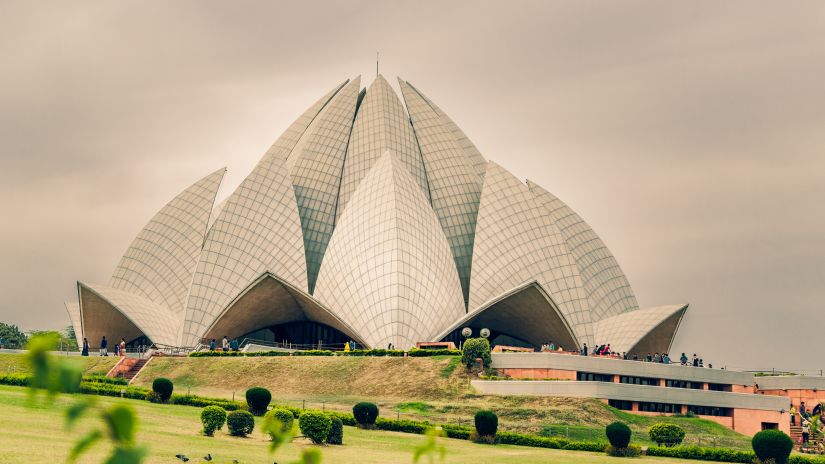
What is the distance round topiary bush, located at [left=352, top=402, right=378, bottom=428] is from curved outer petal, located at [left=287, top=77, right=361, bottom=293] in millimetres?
31853

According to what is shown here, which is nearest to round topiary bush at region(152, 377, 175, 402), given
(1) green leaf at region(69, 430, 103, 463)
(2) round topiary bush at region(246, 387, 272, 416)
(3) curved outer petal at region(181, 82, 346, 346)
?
(2) round topiary bush at region(246, 387, 272, 416)

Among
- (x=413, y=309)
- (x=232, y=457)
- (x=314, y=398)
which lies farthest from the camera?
(x=413, y=309)

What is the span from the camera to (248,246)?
60.2m

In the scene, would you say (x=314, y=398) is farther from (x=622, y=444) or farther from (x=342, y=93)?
(x=342, y=93)

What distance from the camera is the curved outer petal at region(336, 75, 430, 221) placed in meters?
67.9

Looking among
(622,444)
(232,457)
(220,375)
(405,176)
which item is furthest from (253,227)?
(232,457)

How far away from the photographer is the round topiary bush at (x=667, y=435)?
101 feet

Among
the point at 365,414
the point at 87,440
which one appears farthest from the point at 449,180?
the point at 87,440

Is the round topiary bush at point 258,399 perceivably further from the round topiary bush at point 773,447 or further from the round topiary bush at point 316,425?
the round topiary bush at point 773,447

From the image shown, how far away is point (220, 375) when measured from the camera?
1628 inches

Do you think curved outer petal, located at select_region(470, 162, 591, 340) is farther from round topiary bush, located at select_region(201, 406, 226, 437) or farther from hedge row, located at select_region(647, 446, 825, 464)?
round topiary bush, located at select_region(201, 406, 226, 437)

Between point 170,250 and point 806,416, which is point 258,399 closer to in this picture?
point 806,416

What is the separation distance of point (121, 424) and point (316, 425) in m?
21.9

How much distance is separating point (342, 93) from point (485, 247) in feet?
63.7
